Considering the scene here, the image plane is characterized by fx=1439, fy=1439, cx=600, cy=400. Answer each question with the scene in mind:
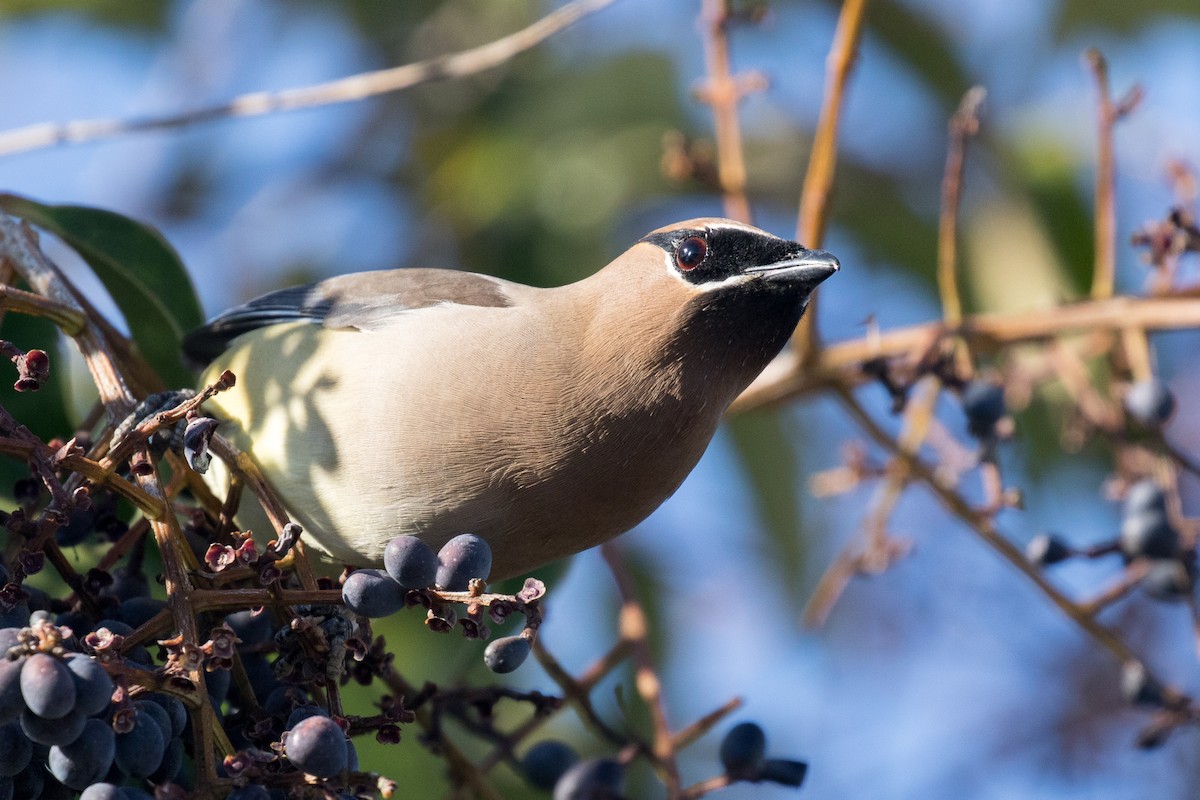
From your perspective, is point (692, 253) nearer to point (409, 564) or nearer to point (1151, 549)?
point (409, 564)

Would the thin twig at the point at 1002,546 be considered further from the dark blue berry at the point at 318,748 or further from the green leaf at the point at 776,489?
the green leaf at the point at 776,489

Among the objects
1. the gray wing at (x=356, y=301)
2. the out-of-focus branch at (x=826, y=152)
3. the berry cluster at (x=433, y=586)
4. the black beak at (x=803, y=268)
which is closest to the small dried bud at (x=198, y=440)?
the berry cluster at (x=433, y=586)

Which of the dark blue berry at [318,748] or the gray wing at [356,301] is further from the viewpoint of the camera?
the gray wing at [356,301]

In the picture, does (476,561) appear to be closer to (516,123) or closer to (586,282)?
(586,282)

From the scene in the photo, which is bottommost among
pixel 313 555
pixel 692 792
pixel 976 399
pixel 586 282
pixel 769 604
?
pixel 769 604

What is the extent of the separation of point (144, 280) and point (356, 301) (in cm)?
55

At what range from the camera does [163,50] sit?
20.7ft

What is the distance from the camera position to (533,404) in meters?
2.99

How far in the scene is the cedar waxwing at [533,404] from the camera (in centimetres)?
293

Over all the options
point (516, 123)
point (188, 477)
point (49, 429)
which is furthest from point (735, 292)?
point (516, 123)

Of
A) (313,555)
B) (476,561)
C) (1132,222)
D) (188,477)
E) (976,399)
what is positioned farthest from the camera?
(1132,222)

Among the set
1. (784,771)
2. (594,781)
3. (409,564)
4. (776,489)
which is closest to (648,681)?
(594,781)

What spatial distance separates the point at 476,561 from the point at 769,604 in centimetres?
417

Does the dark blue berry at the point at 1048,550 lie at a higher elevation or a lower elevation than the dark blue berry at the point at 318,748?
lower
